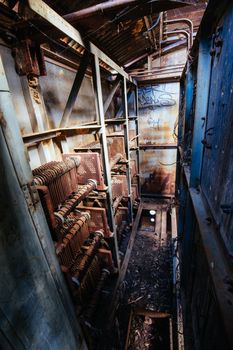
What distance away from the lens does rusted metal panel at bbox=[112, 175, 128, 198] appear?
10.2 ft

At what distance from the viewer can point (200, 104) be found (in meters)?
1.53

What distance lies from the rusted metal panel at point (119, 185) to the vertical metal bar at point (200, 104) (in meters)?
1.58

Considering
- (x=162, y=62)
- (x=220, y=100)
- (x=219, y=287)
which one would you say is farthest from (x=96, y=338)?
(x=162, y=62)

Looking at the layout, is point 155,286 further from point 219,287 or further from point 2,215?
point 2,215

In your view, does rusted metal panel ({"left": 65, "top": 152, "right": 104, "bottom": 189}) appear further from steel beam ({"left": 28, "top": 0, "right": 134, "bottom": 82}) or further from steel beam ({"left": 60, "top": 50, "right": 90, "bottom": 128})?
steel beam ({"left": 28, "top": 0, "right": 134, "bottom": 82})

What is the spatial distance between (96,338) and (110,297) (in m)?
0.48

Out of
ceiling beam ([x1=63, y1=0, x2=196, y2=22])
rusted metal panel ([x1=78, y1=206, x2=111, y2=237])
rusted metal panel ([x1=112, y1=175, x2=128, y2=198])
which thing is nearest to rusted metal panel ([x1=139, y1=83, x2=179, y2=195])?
rusted metal panel ([x1=112, y1=175, x2=128, y2=198])

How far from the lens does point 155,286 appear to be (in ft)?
8.93

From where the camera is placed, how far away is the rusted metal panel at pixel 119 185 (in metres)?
3.10

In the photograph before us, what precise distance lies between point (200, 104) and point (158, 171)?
3.76m

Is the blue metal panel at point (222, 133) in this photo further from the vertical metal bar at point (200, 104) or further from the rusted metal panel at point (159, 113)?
the rusted metal panel at point (159, 113)

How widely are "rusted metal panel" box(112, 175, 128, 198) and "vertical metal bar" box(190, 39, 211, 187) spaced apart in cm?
158

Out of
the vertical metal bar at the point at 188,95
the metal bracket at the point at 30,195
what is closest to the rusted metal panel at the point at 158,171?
the vertical metal bar at the point at 188,95

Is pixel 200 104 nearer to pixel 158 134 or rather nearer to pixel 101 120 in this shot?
pixel 101 120
